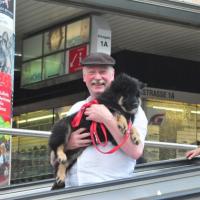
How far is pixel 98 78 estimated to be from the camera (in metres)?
3.10

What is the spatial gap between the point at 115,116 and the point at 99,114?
105 millimetres

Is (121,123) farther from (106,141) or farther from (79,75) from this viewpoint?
(79,75)

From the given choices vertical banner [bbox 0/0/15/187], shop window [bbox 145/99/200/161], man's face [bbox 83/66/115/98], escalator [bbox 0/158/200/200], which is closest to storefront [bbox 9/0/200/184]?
shop window [bbox 145/99/200/161]

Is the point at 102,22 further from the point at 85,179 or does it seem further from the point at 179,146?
the point at 85,179

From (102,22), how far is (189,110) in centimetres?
559

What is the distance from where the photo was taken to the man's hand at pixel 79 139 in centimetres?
295

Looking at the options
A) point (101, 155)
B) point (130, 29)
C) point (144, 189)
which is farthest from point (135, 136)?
point (130, 29)

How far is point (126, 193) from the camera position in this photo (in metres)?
2.32

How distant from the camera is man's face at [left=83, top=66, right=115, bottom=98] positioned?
3104 millimetres

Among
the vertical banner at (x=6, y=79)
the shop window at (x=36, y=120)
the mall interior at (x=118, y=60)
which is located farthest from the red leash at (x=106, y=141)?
the shop window at (x=36, y=120)

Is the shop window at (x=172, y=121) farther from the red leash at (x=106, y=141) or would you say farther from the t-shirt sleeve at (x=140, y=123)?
the red leash at (x=106, y=141)

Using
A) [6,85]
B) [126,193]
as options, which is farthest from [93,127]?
[6,85]

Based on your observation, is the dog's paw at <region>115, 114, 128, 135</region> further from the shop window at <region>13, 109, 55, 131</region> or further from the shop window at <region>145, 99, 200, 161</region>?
the shop window at <region>13, 109, 55, 131</region>

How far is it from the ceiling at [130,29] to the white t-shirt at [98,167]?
7829 millimetres
